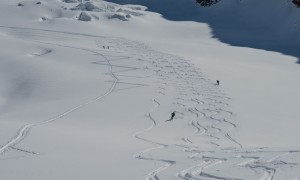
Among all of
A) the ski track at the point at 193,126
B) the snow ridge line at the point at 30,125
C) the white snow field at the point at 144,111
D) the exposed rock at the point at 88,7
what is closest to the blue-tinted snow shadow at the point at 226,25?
the white snow field at the point at 144,111

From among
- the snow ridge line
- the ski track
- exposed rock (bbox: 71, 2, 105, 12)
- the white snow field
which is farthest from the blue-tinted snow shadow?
the snow ridge line

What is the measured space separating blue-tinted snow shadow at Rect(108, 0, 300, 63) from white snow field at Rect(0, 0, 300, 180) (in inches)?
149

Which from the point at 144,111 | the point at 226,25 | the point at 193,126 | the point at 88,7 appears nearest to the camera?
the point at 193,126

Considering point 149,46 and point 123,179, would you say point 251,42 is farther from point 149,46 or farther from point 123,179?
point 123,179

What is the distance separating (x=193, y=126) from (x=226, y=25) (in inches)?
1420

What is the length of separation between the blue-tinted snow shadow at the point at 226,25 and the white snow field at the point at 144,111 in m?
3.79

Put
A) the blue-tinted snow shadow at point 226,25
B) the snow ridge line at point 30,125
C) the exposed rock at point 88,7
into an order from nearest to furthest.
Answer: the snow ridge line at point 30,125 < the blue-tinted snow shadow at point 226,25 < the exposed rock at point 88,7

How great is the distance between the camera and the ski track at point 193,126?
659 centimetres

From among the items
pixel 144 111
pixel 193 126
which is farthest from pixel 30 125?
pixel 144 111

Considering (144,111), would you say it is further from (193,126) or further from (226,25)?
(226,25)

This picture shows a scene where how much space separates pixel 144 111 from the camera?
13938mm

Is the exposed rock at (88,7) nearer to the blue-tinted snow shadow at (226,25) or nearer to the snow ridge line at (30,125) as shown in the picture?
the blue-tinted snow shadow at (226,25)

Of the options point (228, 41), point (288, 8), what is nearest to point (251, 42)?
point (228, 41)

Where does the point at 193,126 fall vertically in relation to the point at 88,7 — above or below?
above
